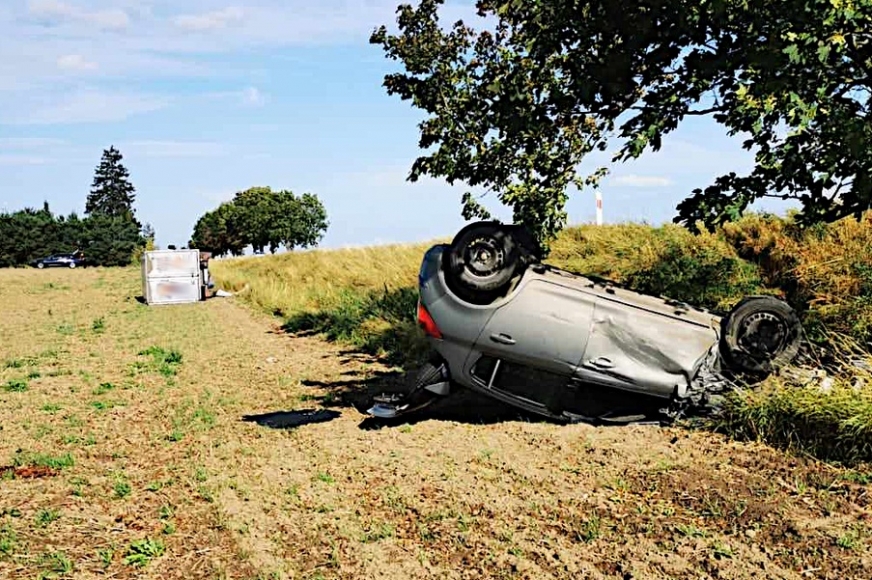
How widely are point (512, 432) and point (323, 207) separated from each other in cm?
12017

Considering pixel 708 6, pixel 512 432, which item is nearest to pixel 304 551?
pixel 512 432

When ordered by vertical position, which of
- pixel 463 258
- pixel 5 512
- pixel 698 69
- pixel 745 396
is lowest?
pixel 5 512

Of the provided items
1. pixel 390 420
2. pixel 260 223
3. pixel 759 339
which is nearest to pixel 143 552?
pixel 390 420

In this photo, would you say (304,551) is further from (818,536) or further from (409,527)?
(818,536)

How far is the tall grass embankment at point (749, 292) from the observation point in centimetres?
717

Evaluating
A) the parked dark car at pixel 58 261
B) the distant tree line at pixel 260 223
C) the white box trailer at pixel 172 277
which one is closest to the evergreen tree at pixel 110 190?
the distant tree line at pixel 260 223

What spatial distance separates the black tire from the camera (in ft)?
25.8

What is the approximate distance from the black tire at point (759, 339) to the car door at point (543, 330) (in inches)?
51.8

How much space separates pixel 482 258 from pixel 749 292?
250 inches

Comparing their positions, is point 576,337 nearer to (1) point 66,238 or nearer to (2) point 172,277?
(2) point 172,277

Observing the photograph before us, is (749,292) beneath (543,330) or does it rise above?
above

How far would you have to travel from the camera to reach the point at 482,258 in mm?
7906

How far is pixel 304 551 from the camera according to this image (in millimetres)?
5461

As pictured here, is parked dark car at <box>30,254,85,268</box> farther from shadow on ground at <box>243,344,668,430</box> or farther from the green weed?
the green weed
